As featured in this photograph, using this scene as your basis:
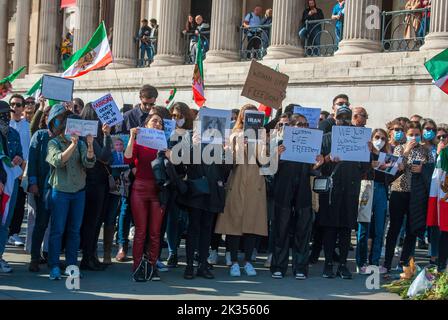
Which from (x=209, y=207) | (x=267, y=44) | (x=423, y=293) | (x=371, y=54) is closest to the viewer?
(x=423, y=293)

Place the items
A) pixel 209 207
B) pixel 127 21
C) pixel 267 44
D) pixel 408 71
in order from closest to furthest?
pixel 209 207
pixel 408 71
pixel 267 44
pixel 127 21

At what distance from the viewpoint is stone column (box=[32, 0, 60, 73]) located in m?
32.5

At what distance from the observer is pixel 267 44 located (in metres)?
23.8

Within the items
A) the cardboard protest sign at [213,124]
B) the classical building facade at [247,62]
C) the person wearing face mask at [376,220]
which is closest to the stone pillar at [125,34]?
the classical building facade at [247,62]

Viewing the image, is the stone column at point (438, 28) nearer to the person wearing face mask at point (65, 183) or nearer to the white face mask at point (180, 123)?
the white face mask at point (180, 123)

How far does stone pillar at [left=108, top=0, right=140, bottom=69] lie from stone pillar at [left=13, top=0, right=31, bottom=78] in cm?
954

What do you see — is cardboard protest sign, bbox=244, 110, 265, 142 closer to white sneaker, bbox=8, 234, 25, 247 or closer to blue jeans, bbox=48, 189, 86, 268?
blue jeans, bbox=48, 189, 86, 268

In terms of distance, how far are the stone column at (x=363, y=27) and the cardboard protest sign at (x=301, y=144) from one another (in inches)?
380

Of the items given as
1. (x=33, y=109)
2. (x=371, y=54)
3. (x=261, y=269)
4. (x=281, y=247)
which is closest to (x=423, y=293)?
(x=281, y=247)

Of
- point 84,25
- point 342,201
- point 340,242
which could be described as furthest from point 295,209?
point 84,25

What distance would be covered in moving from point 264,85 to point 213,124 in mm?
1596

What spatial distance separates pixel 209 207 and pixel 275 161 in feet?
3.55

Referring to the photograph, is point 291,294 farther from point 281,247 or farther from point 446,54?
point 446,54

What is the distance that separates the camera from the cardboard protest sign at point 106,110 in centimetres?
1048
